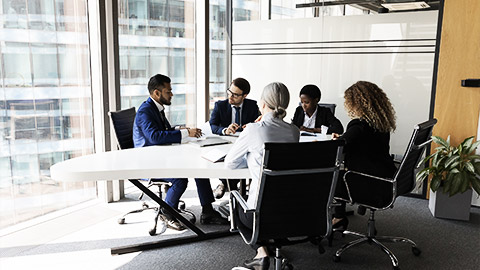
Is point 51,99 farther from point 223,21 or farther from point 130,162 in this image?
point 223,21

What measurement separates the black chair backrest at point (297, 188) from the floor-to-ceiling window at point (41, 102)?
2.52 m

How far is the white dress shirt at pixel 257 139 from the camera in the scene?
8.39 feet

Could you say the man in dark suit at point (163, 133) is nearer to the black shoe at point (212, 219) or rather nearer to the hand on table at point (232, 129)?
the black shoe at point (212, 219)

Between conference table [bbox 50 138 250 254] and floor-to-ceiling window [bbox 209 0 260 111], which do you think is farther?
floor-to-ceiling window [bbox 209 0 260 111]

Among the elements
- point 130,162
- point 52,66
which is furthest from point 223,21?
point 130,162

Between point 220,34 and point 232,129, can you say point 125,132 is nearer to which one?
point 232,129

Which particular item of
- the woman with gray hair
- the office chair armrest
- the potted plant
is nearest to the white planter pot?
the potted plant

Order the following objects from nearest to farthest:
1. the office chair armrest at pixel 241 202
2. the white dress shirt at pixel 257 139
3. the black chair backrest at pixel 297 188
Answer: the black chair backrest at pixel 297 188, the office chair armrest at pixel 241 202, the white dress shirt at pixel 257 139

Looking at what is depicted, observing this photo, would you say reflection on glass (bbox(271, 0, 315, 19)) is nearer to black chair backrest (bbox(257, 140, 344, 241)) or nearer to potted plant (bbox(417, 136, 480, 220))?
potted plant (bbox(417, 136, 480, 220))

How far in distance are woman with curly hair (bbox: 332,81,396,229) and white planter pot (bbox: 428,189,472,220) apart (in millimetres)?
1394

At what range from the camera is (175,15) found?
5.43 metres

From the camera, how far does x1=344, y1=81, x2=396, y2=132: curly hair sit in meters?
3.20

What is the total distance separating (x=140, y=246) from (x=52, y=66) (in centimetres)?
194

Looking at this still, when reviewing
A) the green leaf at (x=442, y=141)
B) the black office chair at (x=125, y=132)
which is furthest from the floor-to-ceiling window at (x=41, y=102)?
the green leaf at (x=442, y=141)
